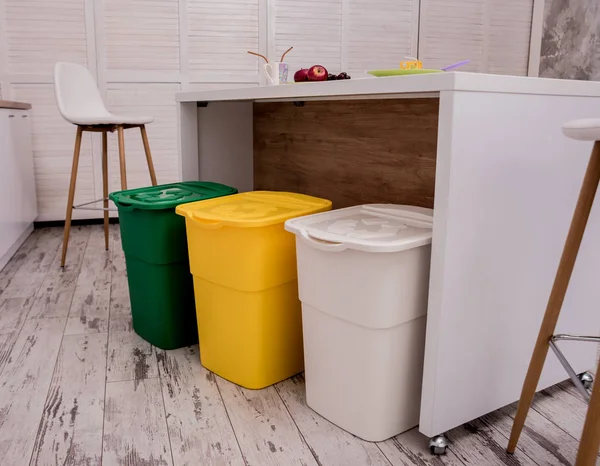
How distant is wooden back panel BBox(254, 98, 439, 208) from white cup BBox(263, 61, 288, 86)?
0.44 feet

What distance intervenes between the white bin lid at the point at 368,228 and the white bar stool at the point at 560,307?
270 mm

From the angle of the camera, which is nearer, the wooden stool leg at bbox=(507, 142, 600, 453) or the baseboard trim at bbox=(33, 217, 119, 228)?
the wooden stool leg at bbox=(507, 142, 600, 453)

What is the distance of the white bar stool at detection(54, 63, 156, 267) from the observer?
2801 millimetres

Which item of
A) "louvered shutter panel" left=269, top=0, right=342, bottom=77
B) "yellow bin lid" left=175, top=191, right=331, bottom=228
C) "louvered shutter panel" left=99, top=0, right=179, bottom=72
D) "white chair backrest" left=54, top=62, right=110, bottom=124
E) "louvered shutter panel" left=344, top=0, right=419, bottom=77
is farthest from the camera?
"louvered shutter panel" left=344, top=0, right=419, bottom=77

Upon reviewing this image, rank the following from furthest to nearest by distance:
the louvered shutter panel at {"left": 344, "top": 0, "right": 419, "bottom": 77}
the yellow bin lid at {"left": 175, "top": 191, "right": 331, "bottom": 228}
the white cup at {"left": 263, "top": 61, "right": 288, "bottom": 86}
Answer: the louvered shutter panel at {"left": 344, "top": 0, "right": 419, "bottom": 77} < the white cup at {"left": 263, "top": 61, "right": 288, "bottom": 86} < the yellow bin lid at {"left": 175, "top": 191, "right": 331, "bottom": 228}

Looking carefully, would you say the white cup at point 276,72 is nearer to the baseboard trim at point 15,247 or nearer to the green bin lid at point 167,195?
the green bin lid at point 167,195

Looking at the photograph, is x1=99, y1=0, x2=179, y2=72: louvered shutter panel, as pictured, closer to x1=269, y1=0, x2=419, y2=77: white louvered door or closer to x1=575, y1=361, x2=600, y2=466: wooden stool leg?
x1=269, y1=0, x2=419, y2=77: white louvered door

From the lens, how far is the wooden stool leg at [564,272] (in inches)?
42.8

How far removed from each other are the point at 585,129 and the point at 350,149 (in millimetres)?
963

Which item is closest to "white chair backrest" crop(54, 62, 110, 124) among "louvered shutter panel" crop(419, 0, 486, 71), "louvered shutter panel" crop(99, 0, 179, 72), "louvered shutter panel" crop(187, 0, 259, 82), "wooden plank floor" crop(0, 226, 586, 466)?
"louvered shutter panel" crop(99, 0, 179, 72)

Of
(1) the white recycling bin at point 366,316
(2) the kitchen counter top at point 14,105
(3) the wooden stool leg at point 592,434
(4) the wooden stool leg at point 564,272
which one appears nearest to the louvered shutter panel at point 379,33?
(2) the kitchen counter top at point 14,105

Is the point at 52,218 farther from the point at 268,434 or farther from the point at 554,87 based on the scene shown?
the point at 554,87

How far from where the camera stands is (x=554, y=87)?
1.27 m

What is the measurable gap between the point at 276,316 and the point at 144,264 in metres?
0.50
